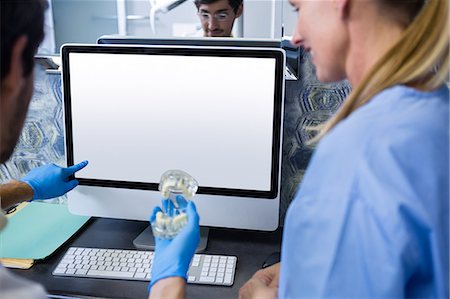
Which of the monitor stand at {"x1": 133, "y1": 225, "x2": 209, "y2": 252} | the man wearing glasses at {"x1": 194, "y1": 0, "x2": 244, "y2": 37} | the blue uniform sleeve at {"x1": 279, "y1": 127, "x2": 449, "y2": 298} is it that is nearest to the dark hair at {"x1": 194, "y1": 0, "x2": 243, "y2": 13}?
the man wearing glasses at {"x1": 194, "y1": 0, "x2": 244, "y2": 37}

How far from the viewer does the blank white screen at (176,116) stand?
109 centimetres

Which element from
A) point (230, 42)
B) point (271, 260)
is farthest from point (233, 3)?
point (271, 260)

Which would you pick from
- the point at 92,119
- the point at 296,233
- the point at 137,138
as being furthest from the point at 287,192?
the point at 296,233

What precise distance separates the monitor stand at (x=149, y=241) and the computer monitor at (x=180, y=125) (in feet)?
0.13

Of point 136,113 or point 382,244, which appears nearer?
point 382,244

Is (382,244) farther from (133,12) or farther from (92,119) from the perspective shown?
(133,12)

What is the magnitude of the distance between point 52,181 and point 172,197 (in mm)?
414

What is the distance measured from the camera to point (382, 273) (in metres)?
0.59

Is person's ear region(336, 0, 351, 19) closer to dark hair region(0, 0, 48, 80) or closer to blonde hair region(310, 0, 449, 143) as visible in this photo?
blonde hair region(310, 0, 449, 143)

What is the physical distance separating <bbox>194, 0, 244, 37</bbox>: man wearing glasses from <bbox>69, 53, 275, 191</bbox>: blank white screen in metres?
0.92

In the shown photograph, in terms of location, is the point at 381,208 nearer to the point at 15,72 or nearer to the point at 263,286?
the point at 263,286

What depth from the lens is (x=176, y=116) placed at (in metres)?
1.13

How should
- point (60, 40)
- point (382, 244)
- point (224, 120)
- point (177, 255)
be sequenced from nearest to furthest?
point (382, 244) → point (177, 255) → point (224, 120) → point (60, 40)

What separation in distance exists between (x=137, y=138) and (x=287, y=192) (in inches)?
17.6
